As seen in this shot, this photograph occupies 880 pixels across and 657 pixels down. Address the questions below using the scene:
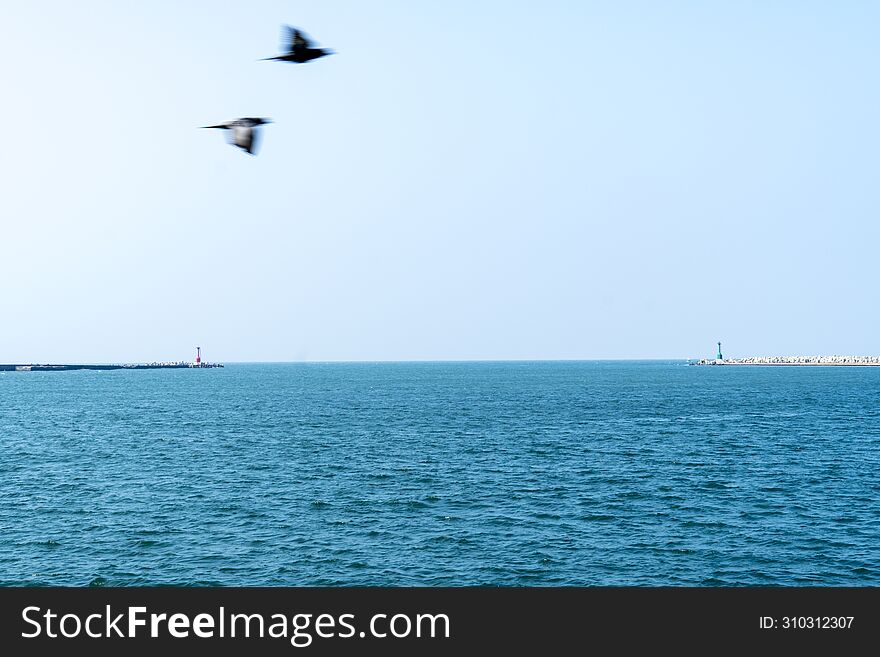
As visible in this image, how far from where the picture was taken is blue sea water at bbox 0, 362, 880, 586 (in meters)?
30.1

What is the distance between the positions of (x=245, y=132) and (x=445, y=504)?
34.7 meters

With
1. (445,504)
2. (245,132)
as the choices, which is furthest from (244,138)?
(445,504)

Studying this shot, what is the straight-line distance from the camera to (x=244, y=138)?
33.6 ft

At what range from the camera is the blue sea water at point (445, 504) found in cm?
3009

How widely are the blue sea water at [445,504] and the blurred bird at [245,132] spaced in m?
22.1

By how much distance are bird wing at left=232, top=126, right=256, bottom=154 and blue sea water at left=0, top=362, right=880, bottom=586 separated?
22.1 metres

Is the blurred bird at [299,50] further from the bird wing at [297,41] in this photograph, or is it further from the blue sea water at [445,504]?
the blue sea water at [445,504]

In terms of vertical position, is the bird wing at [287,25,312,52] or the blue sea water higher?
the bird wing at [287,25,312,52]

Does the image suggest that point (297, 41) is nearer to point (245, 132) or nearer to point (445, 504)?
point (245, 132)

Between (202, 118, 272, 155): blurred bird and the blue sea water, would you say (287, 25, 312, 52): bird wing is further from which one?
the blue sea water

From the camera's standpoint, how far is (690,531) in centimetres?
3556

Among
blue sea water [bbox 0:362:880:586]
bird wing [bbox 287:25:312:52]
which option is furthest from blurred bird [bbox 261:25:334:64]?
blue sea water [bbox 0:362:880:586]

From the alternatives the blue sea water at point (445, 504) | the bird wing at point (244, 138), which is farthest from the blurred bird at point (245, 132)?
the blue sea water at point (445, 504)

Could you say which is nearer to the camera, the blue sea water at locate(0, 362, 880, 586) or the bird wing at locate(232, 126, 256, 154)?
the bird wing at locate(232, 126, 256, 154)
